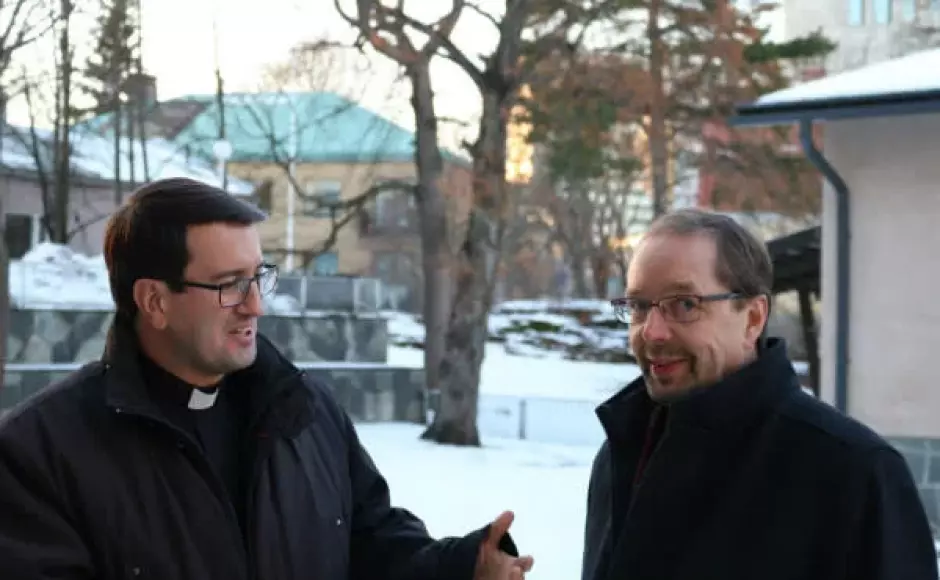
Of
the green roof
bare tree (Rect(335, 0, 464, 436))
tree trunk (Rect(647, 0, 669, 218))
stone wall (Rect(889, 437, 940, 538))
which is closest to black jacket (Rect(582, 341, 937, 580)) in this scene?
stone wall (Rect(889, 437, 940, 538))

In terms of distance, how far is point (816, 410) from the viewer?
2.58m

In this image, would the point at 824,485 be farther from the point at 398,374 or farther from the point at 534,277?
the point at 534,277

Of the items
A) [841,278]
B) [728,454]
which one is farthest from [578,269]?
[728,454]

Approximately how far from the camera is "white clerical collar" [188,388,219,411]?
2.82 m

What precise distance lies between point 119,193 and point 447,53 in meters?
12.1

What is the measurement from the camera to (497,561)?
3094 millimetres

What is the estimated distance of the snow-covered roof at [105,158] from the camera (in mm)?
25859

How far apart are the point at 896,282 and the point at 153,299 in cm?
889

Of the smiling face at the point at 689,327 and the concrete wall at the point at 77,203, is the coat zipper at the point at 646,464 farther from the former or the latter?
the concrete wall at the point at 77,203

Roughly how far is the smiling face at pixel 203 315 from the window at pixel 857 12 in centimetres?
6062

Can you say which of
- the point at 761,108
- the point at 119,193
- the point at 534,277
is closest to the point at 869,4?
the point at 534,277

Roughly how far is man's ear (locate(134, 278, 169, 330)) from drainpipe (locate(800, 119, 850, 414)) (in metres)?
8.79

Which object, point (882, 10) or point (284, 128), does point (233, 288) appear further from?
point (882, 10)

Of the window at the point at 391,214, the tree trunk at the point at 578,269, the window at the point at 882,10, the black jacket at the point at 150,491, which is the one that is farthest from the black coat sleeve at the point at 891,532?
the window at the point at 882,10
